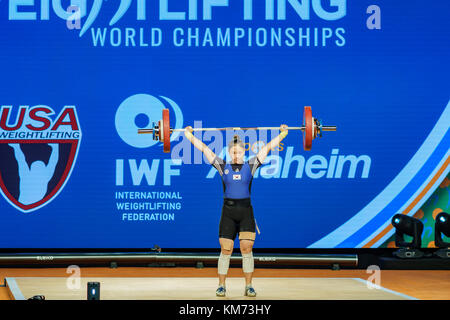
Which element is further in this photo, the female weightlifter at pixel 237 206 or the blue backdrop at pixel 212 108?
A: the blue backdrop at pixel 212 108

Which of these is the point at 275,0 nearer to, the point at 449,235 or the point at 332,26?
the point at 332,26

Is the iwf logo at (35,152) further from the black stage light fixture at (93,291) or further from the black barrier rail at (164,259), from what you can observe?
the black stage light fixture at (93,291)

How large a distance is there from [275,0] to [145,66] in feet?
5.43

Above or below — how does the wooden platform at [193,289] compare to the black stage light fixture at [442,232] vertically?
below

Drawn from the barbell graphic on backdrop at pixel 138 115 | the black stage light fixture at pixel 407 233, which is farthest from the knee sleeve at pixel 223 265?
the black stage light fixture at pixel 407 233

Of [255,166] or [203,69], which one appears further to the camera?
[203,69]

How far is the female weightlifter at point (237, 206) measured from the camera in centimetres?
552

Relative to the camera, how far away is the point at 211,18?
7.66 metres

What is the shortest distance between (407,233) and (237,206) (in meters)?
2.64

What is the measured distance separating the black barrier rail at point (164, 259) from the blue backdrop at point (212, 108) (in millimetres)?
145

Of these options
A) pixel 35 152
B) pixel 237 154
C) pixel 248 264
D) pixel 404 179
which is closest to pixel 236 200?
pixel 237 154

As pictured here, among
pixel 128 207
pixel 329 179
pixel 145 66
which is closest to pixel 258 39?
pixel 145 66

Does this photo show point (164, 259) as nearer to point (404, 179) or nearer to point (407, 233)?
point (407, 233)

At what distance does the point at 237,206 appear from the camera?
5.57 metres
